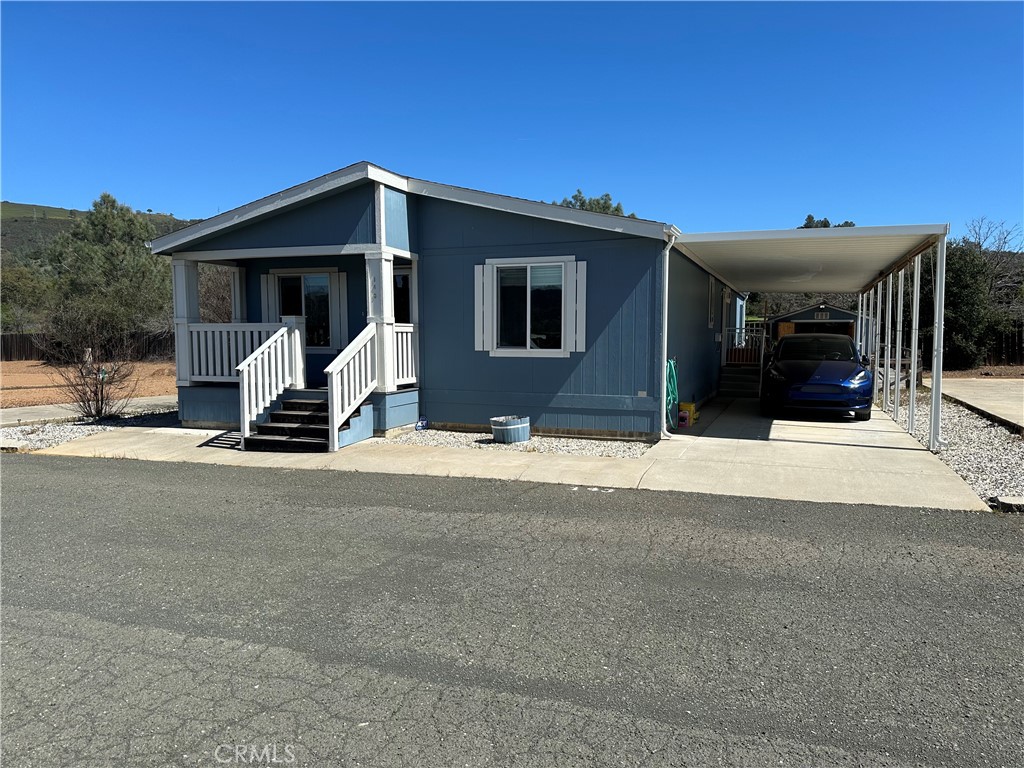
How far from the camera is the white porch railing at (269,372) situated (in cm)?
957

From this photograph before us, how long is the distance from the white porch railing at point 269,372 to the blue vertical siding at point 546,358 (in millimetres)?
1982

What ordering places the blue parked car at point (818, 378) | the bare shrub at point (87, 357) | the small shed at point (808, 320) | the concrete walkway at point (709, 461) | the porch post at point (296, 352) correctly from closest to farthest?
the concrete walkway at point (709, 461) → the porch post at point (296, 352) → the blue parked car at point (818, 378) → the bare shrub at point (87, 357) → the small shed at point (808, 320)

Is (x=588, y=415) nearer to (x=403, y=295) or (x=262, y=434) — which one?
(x=403, y=295)

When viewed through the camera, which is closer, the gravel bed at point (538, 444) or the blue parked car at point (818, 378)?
the gravel bed at point (538, 444)

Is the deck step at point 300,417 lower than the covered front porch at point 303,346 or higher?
lower

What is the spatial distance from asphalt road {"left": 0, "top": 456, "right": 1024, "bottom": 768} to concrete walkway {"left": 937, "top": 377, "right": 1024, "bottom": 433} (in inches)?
287

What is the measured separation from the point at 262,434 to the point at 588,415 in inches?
188

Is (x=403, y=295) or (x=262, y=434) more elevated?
(x=403, y=295)

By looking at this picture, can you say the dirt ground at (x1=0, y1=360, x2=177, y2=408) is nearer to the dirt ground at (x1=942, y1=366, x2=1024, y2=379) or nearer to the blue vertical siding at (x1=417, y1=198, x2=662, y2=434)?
the blue vertical siding at (x1=417, y1=198, x2=662, y2=434)

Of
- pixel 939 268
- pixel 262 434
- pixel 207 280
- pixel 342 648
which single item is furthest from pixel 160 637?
pixel 207 280

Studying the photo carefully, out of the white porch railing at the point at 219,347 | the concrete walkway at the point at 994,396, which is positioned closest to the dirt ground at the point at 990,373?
the concrete walkway at the point at 994,396

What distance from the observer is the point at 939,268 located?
330 inches

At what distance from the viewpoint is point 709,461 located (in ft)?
27.0

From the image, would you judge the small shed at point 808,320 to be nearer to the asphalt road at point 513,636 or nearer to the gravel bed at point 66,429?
the asphalt road at point 513,636
